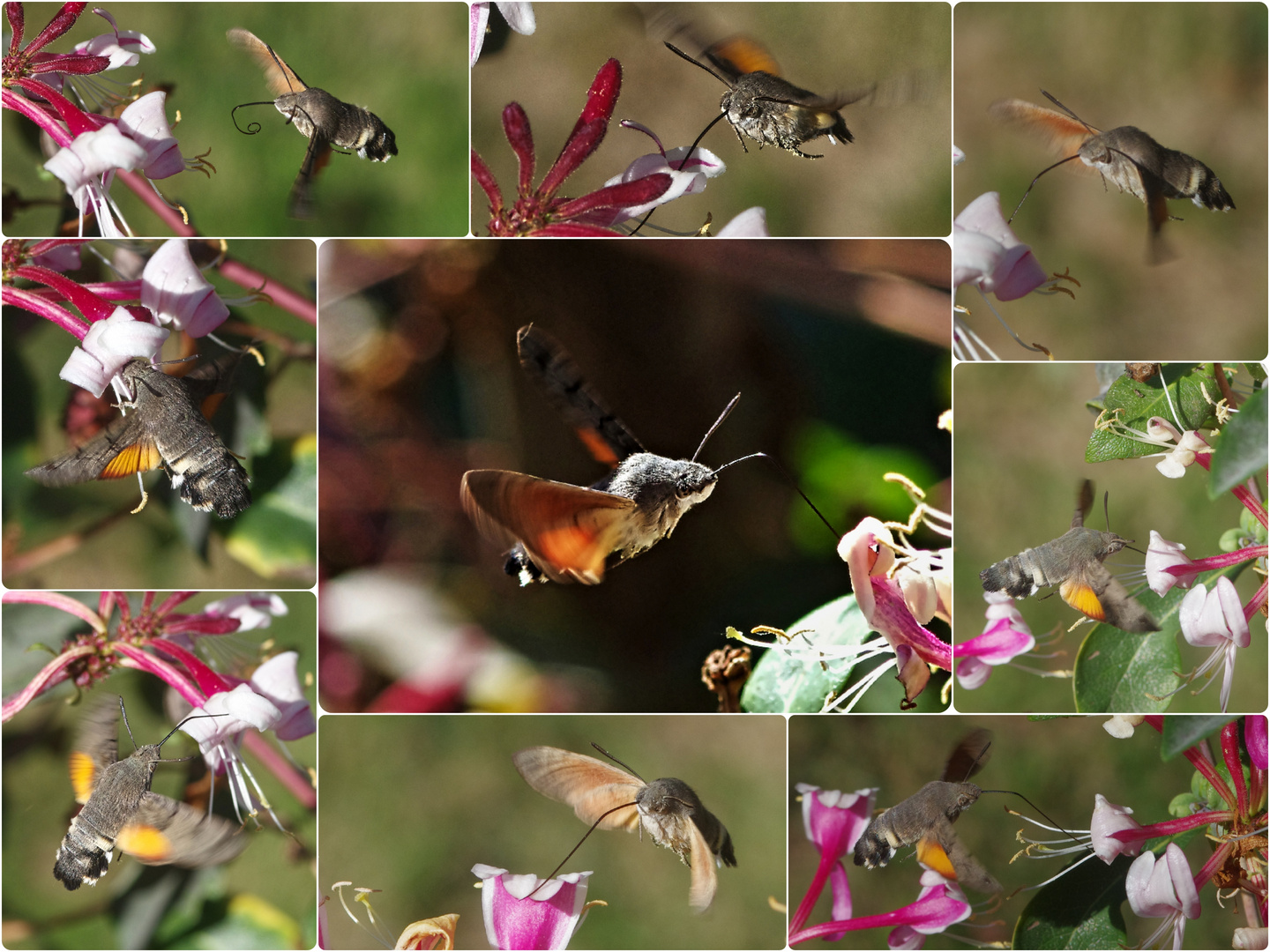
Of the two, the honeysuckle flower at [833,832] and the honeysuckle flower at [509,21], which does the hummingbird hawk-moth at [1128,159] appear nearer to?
the honeysuckle flower at [509,21]

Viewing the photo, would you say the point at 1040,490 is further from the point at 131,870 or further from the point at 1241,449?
the point at 131,870

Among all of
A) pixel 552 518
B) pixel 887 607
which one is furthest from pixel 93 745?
pixel 887 607

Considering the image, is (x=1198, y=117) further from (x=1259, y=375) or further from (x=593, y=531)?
(x=593, y=531)

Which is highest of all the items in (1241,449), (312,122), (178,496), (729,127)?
(729,127)

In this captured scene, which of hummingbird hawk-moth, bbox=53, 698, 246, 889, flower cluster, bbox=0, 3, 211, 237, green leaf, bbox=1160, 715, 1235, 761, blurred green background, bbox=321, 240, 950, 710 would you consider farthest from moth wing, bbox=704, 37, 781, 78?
hummingbird hawk-moth, bbox=53, 698, 246, 889

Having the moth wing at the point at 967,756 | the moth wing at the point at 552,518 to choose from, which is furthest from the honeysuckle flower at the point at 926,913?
the moth wing at the point at 552,518

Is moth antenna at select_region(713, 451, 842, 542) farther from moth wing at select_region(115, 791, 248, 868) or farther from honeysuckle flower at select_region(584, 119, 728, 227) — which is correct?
moth wing at select_region(115, 791, 248, 868)
